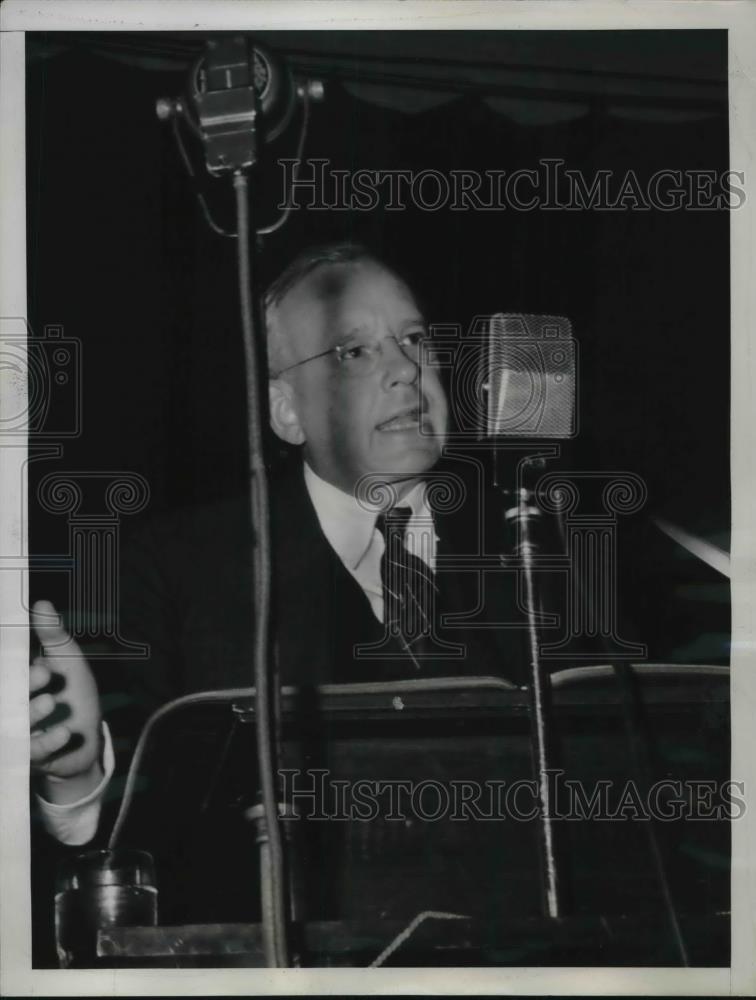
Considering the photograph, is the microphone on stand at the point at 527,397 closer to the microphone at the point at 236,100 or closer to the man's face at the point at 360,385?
the man's face at the point at 360,385

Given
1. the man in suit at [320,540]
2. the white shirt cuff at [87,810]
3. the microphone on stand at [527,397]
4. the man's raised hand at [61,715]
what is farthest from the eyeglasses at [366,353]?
the white shirt cuff at [87,810]

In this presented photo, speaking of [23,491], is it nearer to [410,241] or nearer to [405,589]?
[405,589]

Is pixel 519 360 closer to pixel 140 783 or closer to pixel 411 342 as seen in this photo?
pixel 411 342

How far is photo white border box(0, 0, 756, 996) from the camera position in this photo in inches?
82.1

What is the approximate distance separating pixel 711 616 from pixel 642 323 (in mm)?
573

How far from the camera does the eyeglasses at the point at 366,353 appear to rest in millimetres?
2121

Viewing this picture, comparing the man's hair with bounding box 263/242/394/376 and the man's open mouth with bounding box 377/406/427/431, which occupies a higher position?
the man's hair with bounding box 263/242/394/376

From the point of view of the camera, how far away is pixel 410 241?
2.13 metres

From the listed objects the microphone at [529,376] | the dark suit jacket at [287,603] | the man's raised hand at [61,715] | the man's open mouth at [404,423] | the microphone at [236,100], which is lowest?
the man's raised hand at [61,715]

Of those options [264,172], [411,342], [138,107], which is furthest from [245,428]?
[138,107]

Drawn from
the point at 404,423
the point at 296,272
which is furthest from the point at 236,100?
the point at 404,423

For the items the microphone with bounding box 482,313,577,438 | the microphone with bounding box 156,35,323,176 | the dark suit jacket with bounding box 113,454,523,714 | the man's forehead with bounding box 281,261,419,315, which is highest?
the microphone with bounding box 156,35,323,176

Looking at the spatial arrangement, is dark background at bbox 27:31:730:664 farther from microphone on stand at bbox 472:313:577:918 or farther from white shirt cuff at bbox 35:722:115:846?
white shirt cuff at bbox 35:722:115:846

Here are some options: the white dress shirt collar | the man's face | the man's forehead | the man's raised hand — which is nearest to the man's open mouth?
the man's face
